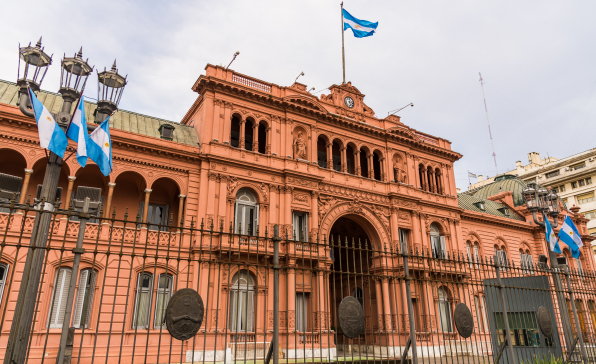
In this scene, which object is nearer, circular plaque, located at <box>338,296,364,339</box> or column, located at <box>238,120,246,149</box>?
circular plaque, located at <box>338,296,364,339</box>

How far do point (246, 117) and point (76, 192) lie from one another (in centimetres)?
898

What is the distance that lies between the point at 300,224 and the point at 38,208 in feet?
53.8

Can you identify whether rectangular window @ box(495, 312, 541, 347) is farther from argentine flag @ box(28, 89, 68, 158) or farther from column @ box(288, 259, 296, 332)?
argentine flag @ box(28, 89, 68, 158)

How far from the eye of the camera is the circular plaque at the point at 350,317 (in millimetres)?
7945

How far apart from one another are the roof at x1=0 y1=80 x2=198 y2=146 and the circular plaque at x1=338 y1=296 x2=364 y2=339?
15358 mm

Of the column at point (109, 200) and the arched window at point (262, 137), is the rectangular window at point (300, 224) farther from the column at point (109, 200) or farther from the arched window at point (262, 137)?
the column at point (109, 200)

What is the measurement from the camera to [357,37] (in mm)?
26578

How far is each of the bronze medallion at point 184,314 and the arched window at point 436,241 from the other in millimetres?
22638

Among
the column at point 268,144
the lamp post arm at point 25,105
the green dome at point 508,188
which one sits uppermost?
the green dome at point 508,188

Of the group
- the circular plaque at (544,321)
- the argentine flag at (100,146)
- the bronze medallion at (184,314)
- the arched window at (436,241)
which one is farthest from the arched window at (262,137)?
the bronze medallion at (184,314)

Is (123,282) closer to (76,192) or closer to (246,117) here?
(76,192)

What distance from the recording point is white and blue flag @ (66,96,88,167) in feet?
26.0

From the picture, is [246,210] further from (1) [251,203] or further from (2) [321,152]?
(2) [321,152]

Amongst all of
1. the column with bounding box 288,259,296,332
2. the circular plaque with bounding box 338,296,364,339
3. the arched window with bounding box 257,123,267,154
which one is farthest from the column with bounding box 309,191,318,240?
the circular plaque with bounding box 338,296,364,339
